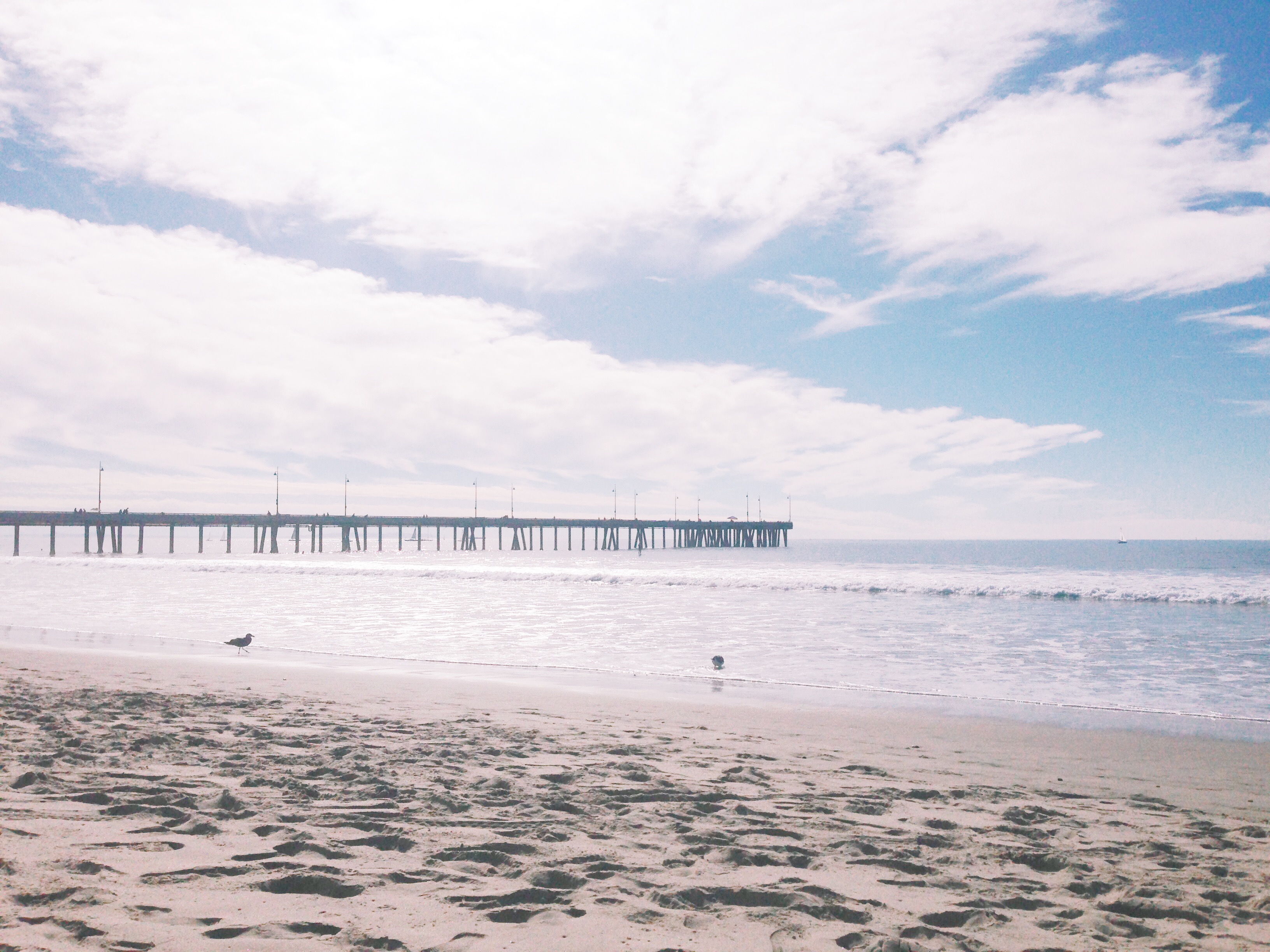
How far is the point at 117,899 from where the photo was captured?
3055 millimetres

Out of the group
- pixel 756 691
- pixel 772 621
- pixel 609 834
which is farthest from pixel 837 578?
pixel 609 834

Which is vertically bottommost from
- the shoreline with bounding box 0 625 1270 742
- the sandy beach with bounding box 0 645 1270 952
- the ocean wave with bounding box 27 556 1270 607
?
the ocean wave with bounding box 27 556 1270 607

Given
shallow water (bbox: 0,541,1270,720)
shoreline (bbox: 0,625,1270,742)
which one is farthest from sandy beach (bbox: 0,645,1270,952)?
shallow water (bbox: 0,541,1270,720)

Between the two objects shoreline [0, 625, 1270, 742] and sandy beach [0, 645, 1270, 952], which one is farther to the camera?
shoreline [0, 625, 1270, 742]

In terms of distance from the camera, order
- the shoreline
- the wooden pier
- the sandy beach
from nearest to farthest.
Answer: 1. the sandy beach
2. the shoreline
3. the wooden pier

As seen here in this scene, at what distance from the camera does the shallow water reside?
37.4ft

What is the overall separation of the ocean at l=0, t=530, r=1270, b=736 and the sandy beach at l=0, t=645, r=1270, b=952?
3.00 metres

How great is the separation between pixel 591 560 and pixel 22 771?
67.9 metres

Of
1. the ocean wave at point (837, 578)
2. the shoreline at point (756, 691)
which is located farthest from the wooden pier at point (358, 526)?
the shoreline at point (756, 691)

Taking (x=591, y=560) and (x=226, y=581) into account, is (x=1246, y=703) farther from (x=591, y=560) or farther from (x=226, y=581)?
(x=591, y=560)

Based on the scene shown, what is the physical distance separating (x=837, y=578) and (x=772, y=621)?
17185 millimetres

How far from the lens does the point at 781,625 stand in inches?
711

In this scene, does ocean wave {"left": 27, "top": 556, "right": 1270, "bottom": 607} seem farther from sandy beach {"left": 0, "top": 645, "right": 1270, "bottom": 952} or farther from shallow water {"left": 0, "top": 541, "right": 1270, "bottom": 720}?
sandy beach {"left": 0, "top": 645, "right": 1270, "bottom": 952}

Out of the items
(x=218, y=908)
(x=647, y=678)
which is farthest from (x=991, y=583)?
(x=218, y=908)
